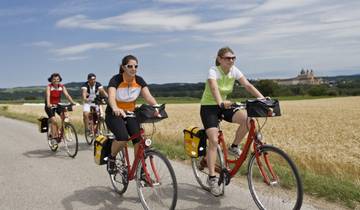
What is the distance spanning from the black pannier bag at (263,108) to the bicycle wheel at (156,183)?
119 cm

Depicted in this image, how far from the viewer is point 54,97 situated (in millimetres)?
11164

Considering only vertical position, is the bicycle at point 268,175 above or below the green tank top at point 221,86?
below

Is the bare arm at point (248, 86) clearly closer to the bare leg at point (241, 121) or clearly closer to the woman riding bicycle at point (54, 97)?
the bare leg at point (241, 121)

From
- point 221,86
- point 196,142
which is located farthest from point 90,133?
point 221,86

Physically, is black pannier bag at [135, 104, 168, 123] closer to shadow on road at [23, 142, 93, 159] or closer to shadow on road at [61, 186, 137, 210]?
shadow on road at [61, 186, 137, 210]

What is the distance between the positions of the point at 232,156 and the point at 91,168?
3677 mm

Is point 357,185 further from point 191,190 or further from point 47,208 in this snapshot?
point 47,208

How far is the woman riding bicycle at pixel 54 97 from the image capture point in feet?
36.2

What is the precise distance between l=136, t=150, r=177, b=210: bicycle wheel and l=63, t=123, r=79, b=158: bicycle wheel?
5.20 meters

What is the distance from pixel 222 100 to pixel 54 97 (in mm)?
6630

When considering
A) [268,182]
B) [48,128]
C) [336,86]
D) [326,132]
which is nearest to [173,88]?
[336,86]

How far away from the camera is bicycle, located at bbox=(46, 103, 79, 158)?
411 inches

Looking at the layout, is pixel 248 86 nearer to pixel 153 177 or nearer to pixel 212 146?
pixel 212 146

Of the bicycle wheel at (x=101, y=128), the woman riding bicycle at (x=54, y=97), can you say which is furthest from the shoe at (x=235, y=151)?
the bicycle wheel at (x=101, y=128)
